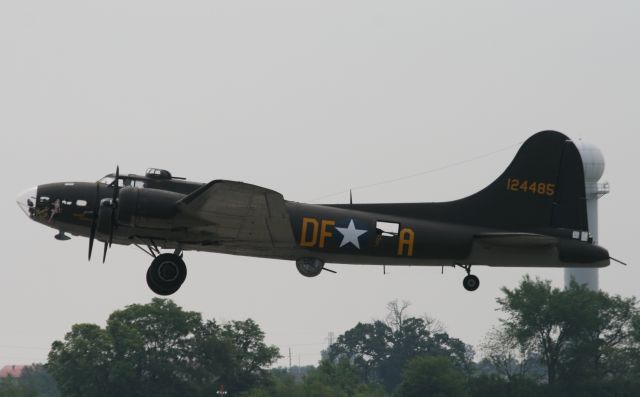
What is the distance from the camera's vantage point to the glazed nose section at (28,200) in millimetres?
29234

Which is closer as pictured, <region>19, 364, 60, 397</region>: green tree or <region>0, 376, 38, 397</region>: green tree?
<region>0, 376, 38, 397</region>: green tree

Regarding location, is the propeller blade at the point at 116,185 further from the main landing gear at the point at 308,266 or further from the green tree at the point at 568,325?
the green tree at the point at 568,325

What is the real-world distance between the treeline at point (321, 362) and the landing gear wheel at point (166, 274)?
140 ft

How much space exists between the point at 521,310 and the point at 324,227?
58920 millimetres

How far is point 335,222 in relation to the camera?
29.8m

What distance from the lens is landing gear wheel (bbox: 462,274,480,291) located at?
30406 millimetres

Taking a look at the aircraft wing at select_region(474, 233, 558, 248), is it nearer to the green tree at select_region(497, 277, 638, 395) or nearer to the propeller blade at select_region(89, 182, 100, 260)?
the propeller blade at select_region(89, 182, 100, 260)

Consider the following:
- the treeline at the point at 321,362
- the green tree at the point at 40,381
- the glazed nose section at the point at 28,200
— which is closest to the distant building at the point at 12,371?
the green tree at the point at 40,381

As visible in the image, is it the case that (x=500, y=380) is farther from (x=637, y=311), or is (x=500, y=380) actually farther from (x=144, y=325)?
(x=144, y=325)

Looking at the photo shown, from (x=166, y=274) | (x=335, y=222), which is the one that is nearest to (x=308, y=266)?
(x=335, y=222)

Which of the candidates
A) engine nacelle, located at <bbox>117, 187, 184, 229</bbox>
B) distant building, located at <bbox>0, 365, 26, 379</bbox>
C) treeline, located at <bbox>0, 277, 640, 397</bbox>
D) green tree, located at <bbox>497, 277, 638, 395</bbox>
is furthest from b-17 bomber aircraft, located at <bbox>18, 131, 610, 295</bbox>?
distant building, located at <bbox>0, 365, 26, 379</bbox>

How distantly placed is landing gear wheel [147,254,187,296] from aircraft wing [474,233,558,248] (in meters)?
7.79

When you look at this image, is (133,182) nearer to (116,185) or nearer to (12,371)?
(116,185)

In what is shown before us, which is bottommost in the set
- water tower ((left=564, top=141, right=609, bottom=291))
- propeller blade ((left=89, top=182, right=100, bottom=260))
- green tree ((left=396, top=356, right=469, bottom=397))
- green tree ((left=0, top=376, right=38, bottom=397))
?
green tree ((left=0, top=376, right=38, bottom=397))
